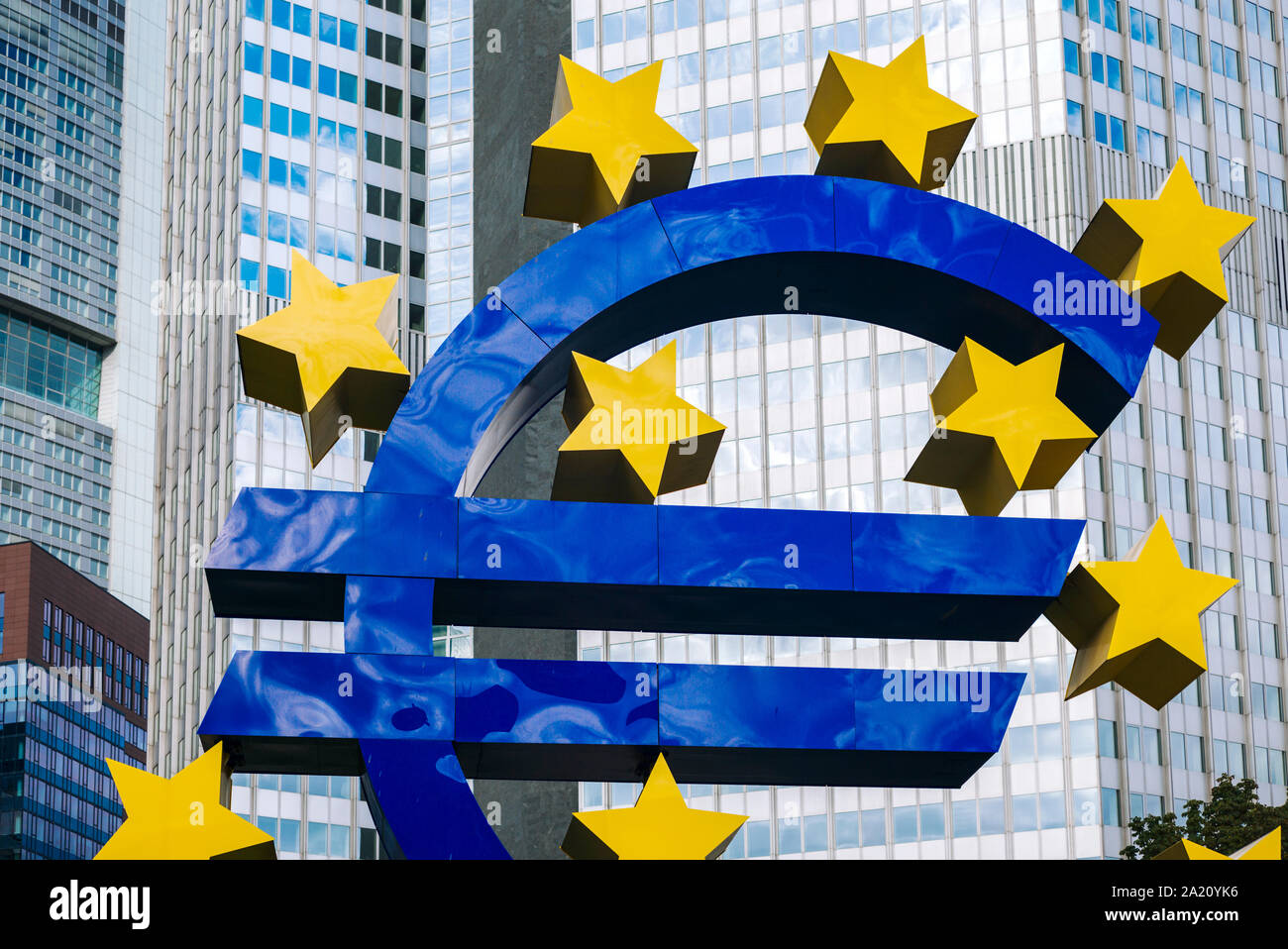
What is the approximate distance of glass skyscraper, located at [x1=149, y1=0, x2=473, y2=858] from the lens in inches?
3420

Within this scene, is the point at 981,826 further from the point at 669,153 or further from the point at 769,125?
the point at 669,153

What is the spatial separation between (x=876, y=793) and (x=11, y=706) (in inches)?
2667

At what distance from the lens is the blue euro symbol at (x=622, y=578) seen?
10023 mm

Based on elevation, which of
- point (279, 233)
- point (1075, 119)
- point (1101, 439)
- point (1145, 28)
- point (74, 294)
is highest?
point (74, 294)

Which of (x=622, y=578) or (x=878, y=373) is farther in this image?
(x=878, y=373)

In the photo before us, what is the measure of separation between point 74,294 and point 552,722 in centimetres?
16010

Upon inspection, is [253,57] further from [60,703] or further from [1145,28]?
[60,703]

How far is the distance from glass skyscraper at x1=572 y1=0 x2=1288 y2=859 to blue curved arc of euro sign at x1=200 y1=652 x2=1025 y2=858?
6349 centimetres

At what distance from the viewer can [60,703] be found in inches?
5177

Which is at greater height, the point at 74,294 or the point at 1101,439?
the point at 74,294
